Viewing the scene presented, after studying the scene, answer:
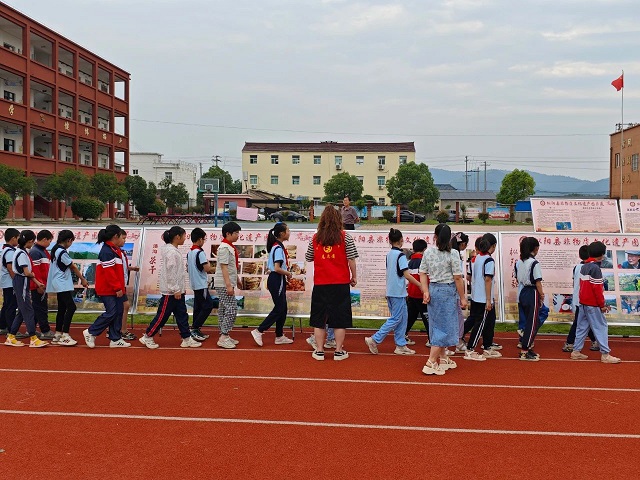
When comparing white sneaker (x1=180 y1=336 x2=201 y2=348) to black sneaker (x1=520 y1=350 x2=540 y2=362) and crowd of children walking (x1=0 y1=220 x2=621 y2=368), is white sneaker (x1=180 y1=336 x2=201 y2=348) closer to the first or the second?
crowd of children walking (x1=0 y1=220 x2=621 y2=368)

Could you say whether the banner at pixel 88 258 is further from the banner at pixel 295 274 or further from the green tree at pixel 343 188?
the green tree at pixel 343 188

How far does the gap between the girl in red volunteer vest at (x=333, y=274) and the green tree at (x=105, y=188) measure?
4203 centimetres

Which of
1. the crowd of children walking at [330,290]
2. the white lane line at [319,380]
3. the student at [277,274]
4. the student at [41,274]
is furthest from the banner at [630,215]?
the student at [41,274]

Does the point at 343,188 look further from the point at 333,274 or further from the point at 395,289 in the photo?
the point at 333,274

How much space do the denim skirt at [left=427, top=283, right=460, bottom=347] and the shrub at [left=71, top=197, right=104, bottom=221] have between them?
40.8m

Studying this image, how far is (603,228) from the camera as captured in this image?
11336 mm

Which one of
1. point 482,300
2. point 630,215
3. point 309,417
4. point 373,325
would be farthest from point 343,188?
point 309,417

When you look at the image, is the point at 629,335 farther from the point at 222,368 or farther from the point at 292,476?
the point at 292,476

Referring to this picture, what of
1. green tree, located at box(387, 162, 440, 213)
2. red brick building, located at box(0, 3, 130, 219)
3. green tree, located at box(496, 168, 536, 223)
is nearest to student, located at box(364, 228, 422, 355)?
red brick building, located at box(0, 3, 130, 219)

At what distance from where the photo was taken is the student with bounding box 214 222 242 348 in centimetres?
792

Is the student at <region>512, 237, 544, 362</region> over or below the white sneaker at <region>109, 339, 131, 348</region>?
over

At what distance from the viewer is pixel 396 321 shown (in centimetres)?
768

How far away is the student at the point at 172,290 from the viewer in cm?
787

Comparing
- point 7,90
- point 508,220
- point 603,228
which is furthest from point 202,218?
point 603,228
